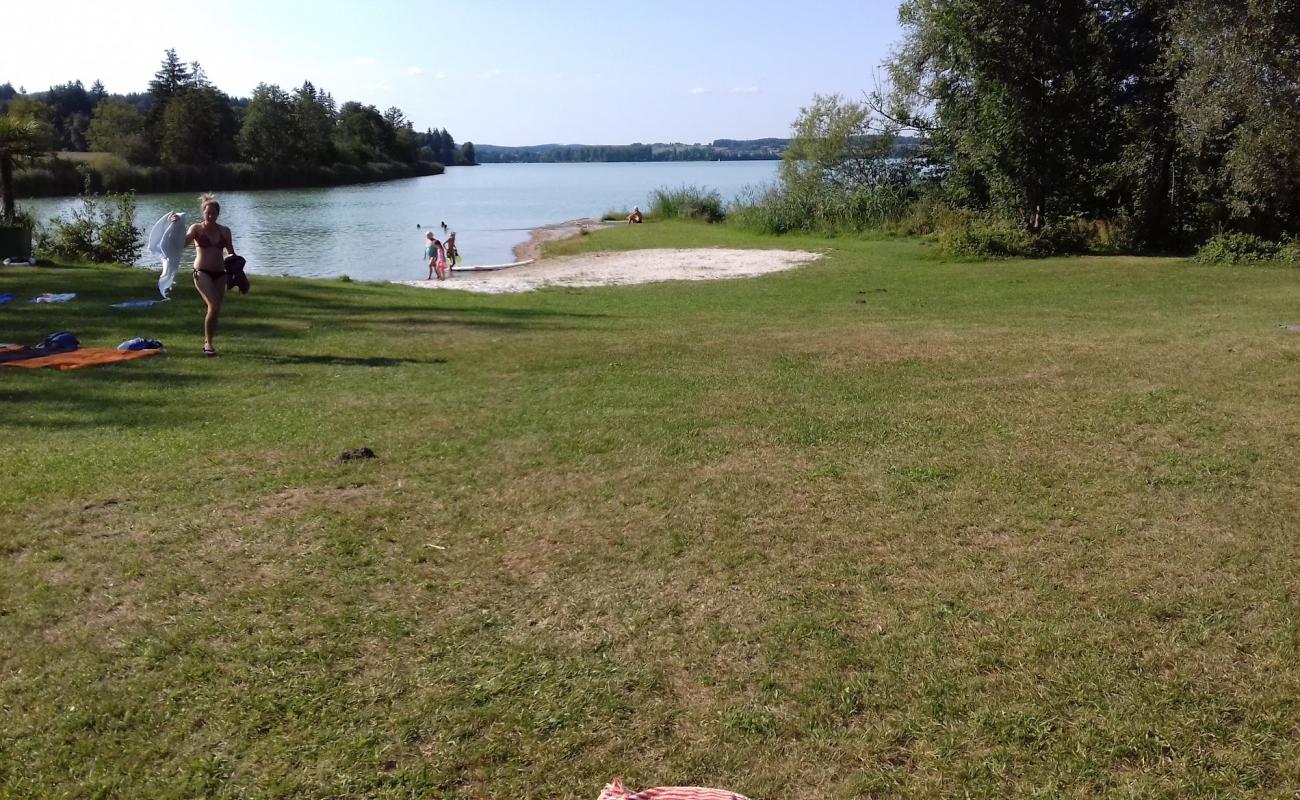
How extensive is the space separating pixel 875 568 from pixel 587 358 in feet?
20.7

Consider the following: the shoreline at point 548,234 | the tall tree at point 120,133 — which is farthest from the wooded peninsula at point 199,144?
the shoreline at point 548,234

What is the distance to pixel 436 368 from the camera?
10133mm

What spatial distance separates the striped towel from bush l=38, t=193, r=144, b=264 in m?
23.2

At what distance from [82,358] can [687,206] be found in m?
37.1

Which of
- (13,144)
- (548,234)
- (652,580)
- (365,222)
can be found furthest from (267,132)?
(652,580)

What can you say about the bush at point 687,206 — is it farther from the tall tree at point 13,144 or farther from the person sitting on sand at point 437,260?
the tall tree at point 13,144

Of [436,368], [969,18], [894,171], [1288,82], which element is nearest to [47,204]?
[894,171]

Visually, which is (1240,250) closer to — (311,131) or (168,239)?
(168,239)

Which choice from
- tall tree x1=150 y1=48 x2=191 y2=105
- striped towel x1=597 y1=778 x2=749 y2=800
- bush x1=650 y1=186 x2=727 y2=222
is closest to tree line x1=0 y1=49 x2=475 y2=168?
tall tree x1=150 y1=48 x2=191 y2=105

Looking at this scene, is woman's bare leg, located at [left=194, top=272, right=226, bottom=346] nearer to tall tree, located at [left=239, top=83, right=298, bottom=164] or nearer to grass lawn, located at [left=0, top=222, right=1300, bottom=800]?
grass lawn, located at [left=0, top=222, right=1300, bottom=800]

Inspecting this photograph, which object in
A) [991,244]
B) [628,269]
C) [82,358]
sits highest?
[991,244]

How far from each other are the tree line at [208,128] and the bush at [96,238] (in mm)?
48814

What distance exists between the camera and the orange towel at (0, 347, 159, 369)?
9375mm

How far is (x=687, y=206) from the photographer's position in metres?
44.9
